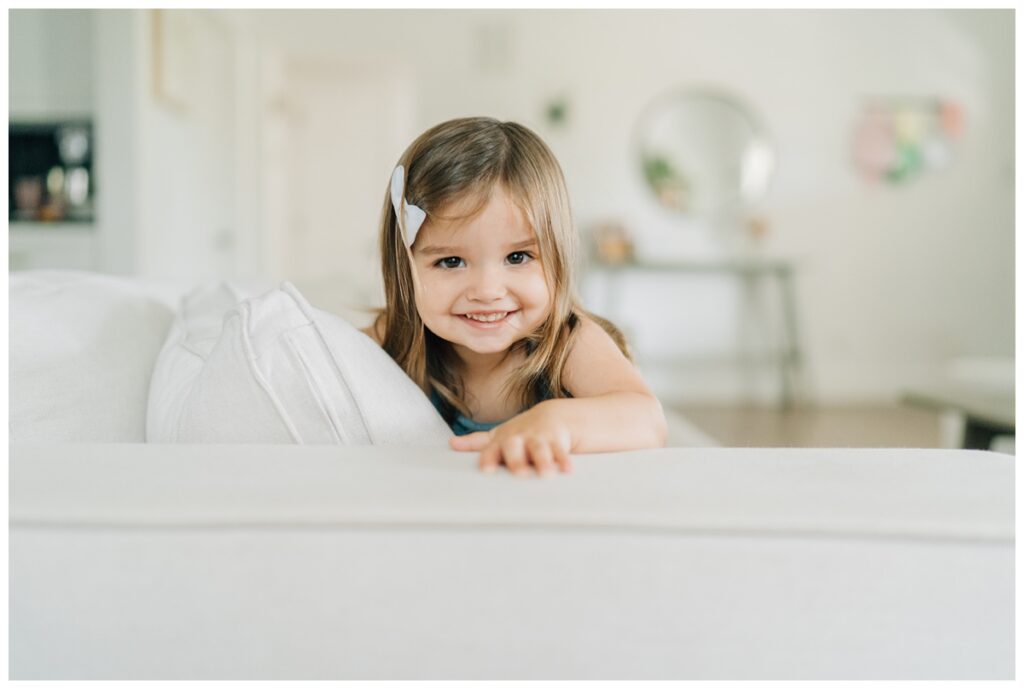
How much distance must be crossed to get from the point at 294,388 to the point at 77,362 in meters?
0.35

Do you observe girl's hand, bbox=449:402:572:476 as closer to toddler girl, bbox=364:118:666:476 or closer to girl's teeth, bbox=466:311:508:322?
toddler girl, bbox=364:118:666:476

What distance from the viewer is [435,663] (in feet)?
1.76

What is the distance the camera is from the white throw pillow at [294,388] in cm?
73

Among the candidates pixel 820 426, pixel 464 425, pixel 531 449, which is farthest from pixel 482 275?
A: pixel 820 426

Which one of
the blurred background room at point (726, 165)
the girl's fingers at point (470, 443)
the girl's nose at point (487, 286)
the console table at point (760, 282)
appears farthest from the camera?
the blurred background room at point (726, 165)

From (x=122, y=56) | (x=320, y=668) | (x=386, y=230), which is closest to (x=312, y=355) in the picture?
(x=320, y=668)

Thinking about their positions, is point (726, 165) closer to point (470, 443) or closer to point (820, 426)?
point (820, 426)

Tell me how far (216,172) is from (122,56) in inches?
48.5

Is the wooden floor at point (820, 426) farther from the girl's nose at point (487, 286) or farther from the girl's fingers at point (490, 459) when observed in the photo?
the girl's fingers at point (490, 459)

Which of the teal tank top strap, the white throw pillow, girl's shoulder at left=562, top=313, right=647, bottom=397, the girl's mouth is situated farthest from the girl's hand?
the teal tank top strap

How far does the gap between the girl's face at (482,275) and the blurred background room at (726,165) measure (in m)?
4.04

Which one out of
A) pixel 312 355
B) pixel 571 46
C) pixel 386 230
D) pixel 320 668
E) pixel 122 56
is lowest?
pixel 320 668

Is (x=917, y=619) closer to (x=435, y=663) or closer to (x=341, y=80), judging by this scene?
(x=435, y=663)

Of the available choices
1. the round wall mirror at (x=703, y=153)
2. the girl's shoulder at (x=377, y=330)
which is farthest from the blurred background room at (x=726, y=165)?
the girl's shoulder at (x=377, y=330)
